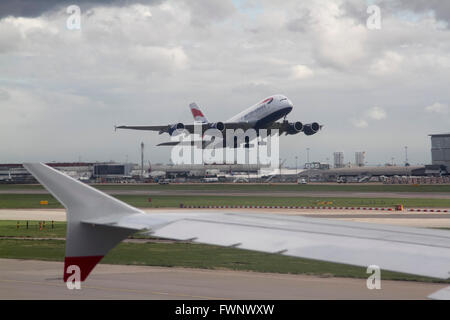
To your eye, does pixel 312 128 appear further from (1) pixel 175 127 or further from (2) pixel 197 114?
(2) pixel 197 114

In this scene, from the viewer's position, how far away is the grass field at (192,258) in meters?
18.6

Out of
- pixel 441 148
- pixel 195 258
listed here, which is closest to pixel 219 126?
pixel 195 258

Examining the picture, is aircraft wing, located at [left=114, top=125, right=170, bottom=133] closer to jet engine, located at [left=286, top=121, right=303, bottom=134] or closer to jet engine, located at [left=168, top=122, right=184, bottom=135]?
jet engine, located at [left=168, top=122, right=184, bottom=135]

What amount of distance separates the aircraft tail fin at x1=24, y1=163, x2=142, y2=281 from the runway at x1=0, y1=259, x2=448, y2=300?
26.2ft

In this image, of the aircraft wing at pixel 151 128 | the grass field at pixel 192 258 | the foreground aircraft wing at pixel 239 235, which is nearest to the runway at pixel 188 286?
the grass field at pixel 192 258

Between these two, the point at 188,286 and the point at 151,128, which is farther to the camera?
the point at 151,128

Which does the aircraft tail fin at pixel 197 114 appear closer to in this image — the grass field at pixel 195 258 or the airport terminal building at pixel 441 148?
the grass field at pixel 195 258

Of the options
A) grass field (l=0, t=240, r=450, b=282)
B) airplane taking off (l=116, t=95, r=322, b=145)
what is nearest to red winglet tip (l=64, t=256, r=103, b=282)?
Answer: grass field (l=0, t=240, r=450, b=282)

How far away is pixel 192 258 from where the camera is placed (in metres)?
21.6

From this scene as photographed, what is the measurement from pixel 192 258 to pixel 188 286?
20.1 feet

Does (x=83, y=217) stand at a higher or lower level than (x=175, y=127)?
lower

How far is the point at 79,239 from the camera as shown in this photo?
5.94 metres

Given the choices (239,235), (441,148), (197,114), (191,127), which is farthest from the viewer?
(441,148)
